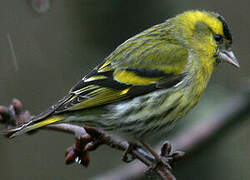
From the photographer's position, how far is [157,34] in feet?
16.1

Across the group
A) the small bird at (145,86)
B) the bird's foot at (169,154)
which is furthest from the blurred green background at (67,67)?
the bird's foot at (169,154)

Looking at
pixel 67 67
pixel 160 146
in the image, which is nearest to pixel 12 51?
pixel 67 67

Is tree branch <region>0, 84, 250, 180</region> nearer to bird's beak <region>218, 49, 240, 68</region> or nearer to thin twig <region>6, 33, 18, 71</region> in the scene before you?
bird's beak <region>218, 49, 240, 68</region>

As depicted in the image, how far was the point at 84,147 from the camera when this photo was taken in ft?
11.9

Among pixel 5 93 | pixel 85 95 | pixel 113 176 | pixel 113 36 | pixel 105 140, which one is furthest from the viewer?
pixel 5 93

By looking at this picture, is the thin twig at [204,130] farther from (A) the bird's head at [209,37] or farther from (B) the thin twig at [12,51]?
(B) the thin twig at [12,51]

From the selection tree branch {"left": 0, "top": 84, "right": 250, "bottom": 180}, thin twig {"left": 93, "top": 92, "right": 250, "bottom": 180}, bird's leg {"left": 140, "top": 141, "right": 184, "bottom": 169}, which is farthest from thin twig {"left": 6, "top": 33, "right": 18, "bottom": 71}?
bird's leg {"left": 140, "top": 141, "right": 184, "bottom": 169}

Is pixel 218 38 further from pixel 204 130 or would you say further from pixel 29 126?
Answer: pixel 29 126

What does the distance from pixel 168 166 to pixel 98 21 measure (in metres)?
3.40

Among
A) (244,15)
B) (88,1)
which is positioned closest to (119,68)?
(88,1)

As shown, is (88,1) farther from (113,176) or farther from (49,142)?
(113,176)

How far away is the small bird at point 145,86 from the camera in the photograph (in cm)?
419

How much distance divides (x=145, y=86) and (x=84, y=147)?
102 cm

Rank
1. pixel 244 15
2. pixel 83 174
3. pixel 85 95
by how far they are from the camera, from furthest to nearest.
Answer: pixel 244 15, pixel 83 174, pixel 85 95
